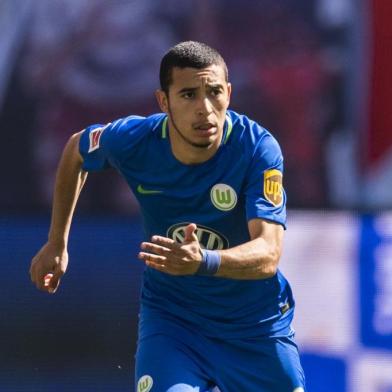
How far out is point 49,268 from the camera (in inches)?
196

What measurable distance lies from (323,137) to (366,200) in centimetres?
47

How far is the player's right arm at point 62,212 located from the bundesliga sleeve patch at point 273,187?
3.29 feet

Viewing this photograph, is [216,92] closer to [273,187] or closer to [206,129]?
[206,129]

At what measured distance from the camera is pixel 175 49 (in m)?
4.71

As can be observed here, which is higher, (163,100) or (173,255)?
(163,100)

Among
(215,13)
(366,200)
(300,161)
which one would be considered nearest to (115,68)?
(215,13)

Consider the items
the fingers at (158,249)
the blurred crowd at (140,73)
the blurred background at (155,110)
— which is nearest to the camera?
the fingers at (158,249)

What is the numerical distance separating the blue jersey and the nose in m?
0.21

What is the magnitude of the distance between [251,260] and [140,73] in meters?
3.18

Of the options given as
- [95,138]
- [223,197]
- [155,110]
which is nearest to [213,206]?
[223,197]

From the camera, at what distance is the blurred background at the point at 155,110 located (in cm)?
691

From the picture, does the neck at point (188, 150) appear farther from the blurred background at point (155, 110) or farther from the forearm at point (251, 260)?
the blurred background at point (155, 110)

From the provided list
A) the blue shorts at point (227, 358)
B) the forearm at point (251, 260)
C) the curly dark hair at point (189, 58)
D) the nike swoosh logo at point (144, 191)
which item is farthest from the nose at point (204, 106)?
the blue shorts at point (227, 358)

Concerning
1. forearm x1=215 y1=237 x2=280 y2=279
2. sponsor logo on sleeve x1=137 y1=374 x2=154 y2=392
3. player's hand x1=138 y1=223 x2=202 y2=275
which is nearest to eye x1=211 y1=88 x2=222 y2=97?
forearm x1=215 y1=237 x2=280 y2=279
